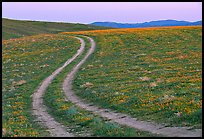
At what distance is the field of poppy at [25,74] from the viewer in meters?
16.9

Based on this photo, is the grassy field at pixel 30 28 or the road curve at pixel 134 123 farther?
the grassy field at pixel 30 28

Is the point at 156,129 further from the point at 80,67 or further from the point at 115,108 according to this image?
the point at 80,67

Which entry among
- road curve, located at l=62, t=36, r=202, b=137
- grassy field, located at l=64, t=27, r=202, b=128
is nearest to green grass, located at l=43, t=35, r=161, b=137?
road curve, located at l=62, t=36, r=202, b=137

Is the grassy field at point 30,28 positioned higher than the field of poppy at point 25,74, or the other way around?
the grassy field at point 30,28

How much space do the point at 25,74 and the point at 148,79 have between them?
14443 mm

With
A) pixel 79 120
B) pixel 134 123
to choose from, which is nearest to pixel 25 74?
pixel 79 120

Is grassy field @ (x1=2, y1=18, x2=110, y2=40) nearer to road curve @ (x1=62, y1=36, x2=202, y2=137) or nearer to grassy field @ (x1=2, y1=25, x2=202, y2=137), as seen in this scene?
grassy field @ (x1=2, y1=25, x2=202, y2=137)

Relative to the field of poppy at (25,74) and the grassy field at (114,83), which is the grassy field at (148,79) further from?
the field of poppy at (25,74)

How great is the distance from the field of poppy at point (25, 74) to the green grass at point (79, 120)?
1383 mm

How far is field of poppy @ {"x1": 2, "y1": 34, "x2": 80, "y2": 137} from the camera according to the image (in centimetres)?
1686

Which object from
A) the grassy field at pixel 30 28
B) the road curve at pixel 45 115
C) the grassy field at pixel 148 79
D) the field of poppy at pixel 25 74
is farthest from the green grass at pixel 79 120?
the grassy field at pixel 30 28

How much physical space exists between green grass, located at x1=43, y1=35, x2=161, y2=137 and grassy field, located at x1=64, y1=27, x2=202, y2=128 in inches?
74.1

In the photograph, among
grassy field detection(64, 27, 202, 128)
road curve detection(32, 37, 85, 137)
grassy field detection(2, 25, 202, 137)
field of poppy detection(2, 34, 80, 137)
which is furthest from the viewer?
grassy field detection(64, 27, 202, 128)

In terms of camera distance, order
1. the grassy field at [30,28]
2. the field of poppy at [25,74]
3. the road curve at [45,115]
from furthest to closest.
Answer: the grassy field at [30,28]
the field of poppy at [25,74]
the road curve at [45,115]
